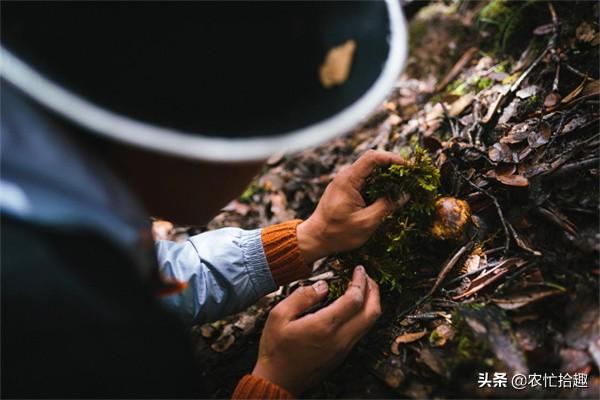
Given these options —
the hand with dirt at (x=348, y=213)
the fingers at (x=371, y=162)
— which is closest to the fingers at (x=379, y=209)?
the hand with dirt at (x=348, y=213)

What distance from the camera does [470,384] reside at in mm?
1611

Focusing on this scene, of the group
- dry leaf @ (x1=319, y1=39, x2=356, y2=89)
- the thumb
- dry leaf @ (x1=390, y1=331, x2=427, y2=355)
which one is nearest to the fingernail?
the thumb

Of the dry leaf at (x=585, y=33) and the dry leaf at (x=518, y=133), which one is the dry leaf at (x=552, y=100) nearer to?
the dry leaf at (x=518, y=133)

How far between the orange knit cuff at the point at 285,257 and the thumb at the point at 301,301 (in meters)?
0.23

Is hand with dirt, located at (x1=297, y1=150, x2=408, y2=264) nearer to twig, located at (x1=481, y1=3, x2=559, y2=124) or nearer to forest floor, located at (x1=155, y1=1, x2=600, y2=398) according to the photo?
forest floor, located at (x1=155, y1=1, x2=600, y2=398)

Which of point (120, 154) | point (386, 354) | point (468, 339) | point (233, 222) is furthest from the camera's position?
point (233, 222)

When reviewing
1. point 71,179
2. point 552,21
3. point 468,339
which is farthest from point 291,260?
point 552,21

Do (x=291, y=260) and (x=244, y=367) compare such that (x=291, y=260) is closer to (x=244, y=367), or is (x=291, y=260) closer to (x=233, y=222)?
(x=244, y=367)

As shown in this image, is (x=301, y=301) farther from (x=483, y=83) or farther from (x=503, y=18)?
(x=503, y=18)

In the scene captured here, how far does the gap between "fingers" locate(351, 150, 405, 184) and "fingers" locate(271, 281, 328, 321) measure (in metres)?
0.49

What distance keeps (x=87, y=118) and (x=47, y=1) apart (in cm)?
30

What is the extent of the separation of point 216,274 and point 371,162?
2.87 ft

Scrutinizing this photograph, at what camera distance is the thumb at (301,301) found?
6.59 ft

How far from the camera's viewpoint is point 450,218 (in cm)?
204
